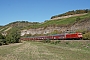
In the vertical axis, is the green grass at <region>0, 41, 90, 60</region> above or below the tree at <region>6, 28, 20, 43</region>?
below

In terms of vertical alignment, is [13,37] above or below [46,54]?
above

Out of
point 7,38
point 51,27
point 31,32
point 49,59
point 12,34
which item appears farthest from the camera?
point 31,32

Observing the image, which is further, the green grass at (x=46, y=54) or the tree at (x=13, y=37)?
the tree at (x=13, y=37)

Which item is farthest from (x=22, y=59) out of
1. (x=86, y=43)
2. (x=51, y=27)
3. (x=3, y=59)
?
(x=51, y=27)

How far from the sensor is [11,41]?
77.6 metres

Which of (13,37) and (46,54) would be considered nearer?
(46,54)

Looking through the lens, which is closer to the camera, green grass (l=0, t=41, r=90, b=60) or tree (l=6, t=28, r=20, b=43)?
green grass (l=0, t=41, r=90, b=60)

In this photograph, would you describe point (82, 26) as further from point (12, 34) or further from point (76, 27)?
point (12, 34)

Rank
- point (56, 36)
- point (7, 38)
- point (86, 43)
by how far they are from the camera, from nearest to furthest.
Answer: point (86, 43) < point (56, 36) < point (7, 38)

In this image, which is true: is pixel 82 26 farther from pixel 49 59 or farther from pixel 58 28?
pixel 49 59

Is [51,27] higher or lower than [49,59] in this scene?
higher

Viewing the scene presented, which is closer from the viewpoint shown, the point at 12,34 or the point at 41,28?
the point at 12,34

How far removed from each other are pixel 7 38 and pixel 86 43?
137 ft

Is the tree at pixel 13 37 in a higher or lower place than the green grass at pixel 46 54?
higher
